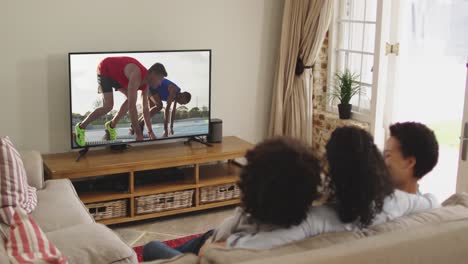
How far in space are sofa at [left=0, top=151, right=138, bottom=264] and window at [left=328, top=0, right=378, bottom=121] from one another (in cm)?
244

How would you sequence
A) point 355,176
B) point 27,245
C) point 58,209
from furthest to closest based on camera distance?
1. point 58,209
2. point 27,245
3. point 355,176

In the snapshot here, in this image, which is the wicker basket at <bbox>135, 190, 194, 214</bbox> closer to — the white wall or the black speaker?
the black speaker

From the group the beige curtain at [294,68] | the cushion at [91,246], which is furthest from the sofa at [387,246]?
the beige curtain at [294,68]

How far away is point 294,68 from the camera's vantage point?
528 centimetres

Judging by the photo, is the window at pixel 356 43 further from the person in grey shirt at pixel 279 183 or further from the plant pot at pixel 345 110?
the person in grey shirt at pixel 279 183

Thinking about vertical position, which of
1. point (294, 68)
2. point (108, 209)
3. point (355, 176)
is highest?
point (294, 68)

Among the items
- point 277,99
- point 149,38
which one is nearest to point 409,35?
point 277,99

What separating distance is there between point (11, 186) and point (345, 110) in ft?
8.96

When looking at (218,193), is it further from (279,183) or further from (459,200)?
(279,183)

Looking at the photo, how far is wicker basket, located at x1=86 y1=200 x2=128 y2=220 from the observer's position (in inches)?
170

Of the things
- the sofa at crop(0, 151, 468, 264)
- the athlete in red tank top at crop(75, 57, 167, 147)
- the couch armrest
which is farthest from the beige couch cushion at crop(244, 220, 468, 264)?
the athlete in red tank top at crop(75, 57, 167, 147)

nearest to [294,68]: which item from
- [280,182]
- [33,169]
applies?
[33,169]

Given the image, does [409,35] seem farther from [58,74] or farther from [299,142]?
[299,142]

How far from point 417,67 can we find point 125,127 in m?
2.18
